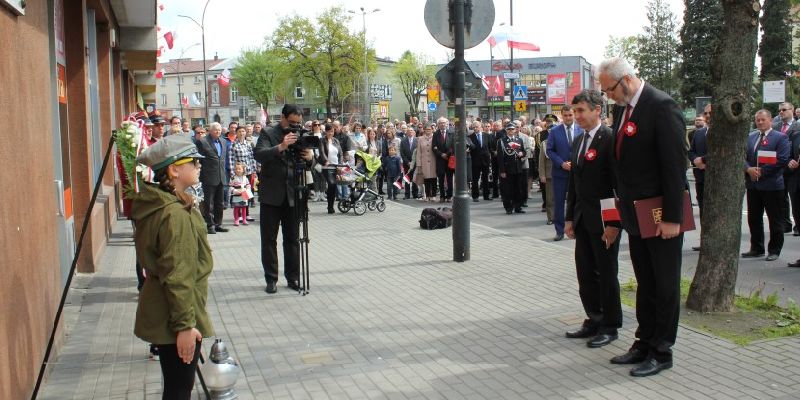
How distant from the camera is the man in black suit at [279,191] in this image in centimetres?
825

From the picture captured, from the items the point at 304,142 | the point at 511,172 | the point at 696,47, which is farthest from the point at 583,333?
the point at 696,47

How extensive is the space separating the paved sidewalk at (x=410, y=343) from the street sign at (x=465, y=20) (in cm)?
292

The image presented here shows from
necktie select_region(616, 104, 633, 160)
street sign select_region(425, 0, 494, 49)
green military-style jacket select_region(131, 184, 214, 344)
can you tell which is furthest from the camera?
street sign select_region(425, 0, 494, 49)

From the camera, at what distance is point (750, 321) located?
6.58m

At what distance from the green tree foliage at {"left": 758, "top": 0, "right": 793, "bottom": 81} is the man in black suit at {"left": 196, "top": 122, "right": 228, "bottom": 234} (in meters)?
51.4

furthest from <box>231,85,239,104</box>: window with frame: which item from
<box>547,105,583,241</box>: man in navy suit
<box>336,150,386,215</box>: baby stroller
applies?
<box>547,105,583,241</box>: man in navy suit

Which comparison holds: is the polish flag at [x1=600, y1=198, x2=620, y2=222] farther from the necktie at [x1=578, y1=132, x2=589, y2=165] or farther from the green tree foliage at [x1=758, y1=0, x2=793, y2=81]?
the green tree foliage at [x1=758, y1=0, x2=793, y2=81]

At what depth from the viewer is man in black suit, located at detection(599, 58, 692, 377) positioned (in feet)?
17.3

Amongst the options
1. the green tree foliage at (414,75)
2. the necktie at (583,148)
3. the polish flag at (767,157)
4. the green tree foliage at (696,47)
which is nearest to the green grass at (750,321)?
the necktie at (583,148)

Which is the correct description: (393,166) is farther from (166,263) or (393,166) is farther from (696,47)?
(696,47)

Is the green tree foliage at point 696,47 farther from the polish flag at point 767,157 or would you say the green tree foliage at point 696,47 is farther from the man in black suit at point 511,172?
the polish flag at point 767,157

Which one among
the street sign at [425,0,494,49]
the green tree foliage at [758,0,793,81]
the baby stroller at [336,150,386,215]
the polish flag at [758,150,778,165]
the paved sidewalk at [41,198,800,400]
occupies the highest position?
the green tree foliage at [758,0,793,81]

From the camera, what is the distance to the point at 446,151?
63.9 ft

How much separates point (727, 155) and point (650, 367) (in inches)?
91.7
